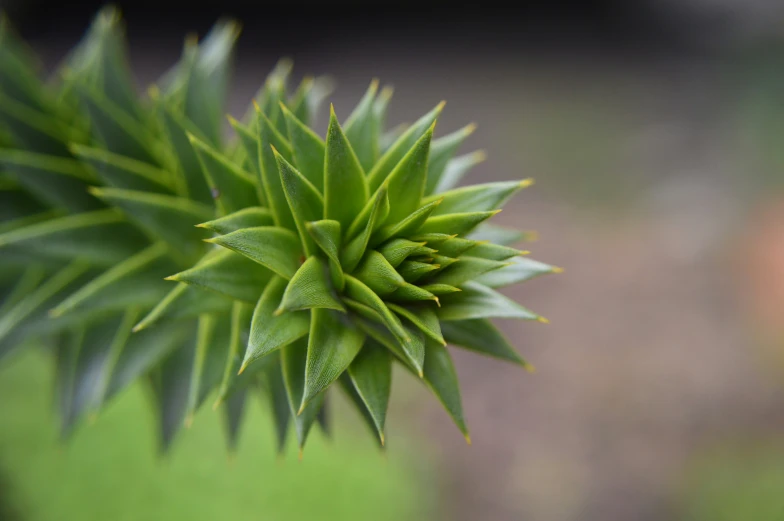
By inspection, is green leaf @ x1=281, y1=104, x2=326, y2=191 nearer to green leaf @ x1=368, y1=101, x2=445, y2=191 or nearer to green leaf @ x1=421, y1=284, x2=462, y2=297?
green leaf @ x1=368, y1=101, x2=445, y2=191

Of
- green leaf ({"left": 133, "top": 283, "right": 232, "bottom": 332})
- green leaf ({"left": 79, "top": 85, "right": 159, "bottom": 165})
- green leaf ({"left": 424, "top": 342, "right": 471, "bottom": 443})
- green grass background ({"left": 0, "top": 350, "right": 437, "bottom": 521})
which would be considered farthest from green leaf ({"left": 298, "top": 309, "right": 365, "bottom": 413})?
green grass background ({"left": 0, "top": 350, "right": 437, "bottom": 521})

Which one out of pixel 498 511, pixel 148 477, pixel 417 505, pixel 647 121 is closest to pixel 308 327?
pixel 148 477

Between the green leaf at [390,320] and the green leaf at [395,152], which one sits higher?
the green leaf at [395,152]

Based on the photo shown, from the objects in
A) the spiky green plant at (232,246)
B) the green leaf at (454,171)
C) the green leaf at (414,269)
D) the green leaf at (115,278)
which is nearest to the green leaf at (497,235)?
the spiky green plant at (232,246)

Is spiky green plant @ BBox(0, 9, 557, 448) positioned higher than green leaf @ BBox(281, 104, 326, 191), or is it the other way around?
green leaf @ BBox(281, 104, 326, 191)

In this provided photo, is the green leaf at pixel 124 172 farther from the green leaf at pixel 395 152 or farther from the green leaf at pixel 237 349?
the green leaf at pixel 395 152

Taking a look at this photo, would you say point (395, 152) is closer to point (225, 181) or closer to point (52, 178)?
point (225, 181)

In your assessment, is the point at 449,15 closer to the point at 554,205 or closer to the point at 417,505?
the point at 554,205
